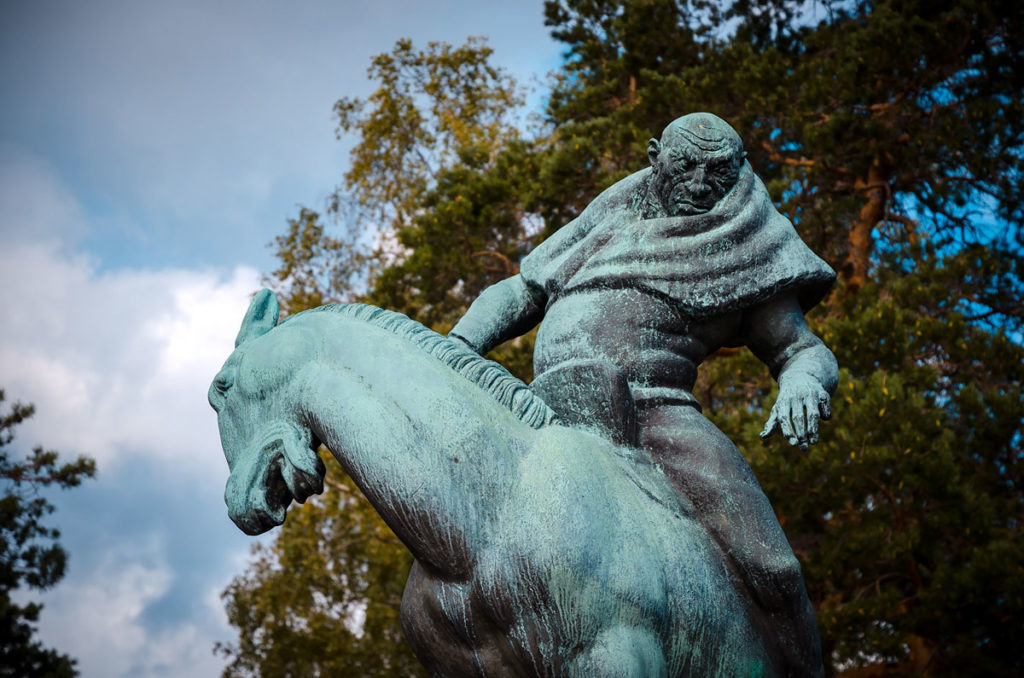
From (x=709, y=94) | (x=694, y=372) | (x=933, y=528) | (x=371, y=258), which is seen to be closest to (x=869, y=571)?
(x=933, y=528)

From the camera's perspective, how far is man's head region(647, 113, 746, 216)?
3275 millimetres

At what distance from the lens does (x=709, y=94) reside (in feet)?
36.3

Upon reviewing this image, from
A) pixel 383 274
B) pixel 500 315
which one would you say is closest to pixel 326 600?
pixel 383 274

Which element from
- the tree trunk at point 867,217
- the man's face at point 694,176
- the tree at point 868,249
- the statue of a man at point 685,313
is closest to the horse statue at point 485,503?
the statue of a man at point 685,313

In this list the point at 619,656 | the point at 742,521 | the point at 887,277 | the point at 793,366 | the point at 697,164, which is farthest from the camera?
the point at 887,277

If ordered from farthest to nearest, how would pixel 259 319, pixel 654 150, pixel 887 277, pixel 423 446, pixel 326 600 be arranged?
pixel 326 600
pixel 887 277
pixel 654 150
pixel 259 319
pixel 423 446

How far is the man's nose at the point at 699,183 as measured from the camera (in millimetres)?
3260

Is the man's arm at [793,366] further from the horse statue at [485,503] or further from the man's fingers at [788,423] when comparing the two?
the horse statue at [485,503]

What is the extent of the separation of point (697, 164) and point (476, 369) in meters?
0.94

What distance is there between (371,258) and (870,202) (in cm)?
729

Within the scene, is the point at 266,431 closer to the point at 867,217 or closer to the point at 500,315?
the point at 500,315

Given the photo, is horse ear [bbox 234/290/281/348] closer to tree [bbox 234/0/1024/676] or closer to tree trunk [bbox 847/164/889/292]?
tree [bbox 234/0/1024/676]

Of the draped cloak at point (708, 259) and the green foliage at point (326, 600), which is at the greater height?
the green foliage at point (326, 600)

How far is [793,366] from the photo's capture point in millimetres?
3178
